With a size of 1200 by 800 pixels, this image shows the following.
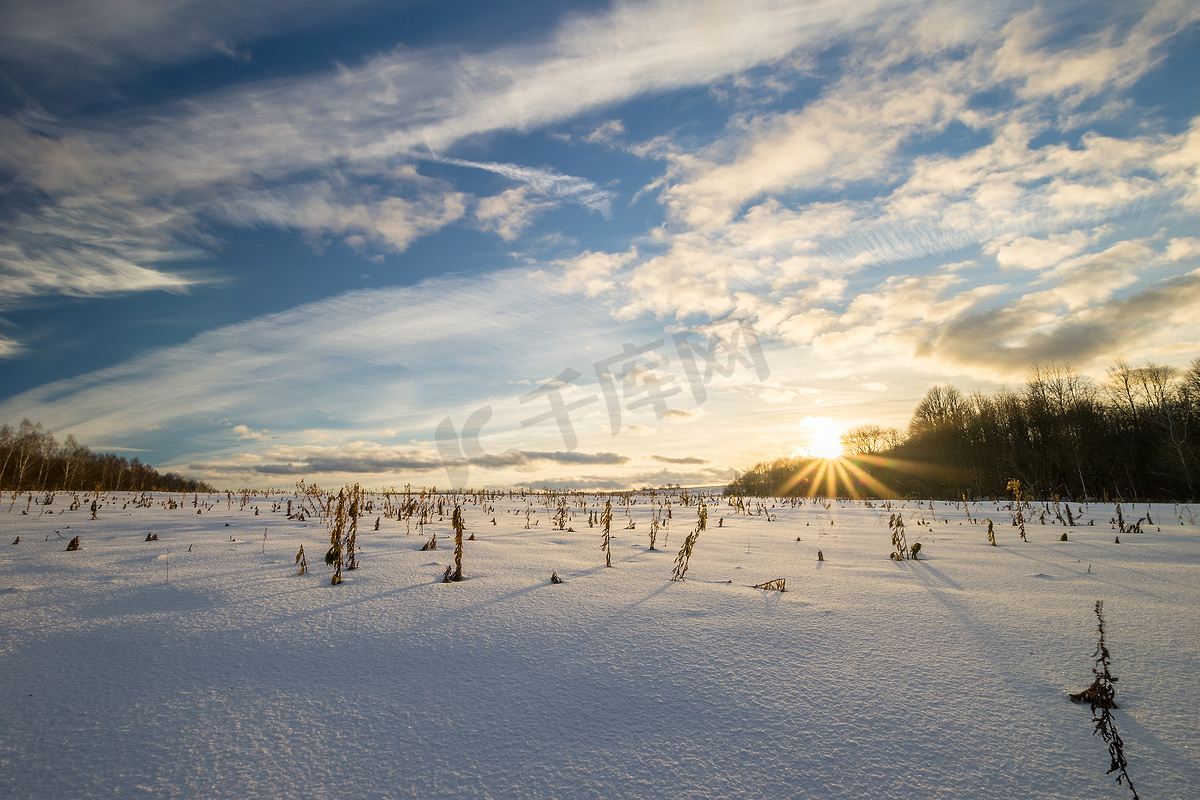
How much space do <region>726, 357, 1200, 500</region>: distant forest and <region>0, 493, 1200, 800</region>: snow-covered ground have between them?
21696 mm

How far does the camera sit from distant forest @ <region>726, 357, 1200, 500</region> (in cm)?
2678

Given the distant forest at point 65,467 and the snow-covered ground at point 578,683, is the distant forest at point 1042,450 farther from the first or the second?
the distant forest at point 65,467

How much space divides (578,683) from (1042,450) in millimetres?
42282

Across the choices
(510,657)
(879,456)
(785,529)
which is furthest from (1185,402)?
(510,657)

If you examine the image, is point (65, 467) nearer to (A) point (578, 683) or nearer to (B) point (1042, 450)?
(A) point (578, 683)

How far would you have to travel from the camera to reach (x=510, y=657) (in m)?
1.90

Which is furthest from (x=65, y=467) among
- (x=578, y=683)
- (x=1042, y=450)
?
(x=1042, y=450)

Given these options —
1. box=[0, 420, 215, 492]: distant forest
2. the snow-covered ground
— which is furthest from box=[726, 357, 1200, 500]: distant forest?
box=[0, 420, 215, 492]: distant forest

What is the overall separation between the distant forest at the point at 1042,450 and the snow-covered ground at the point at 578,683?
71.2 ft

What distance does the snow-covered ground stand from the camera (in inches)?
48.9

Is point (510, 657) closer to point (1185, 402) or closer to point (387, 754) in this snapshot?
point (387, 754)

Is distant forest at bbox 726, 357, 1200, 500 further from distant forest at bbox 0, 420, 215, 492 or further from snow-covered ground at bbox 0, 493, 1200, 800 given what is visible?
distant forest at bbox 0, 420, 215, 492

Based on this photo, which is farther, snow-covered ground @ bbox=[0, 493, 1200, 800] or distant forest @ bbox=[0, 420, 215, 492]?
distant forest @ bbox=[0, 420, 215, 492]

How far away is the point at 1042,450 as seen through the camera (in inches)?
1257
